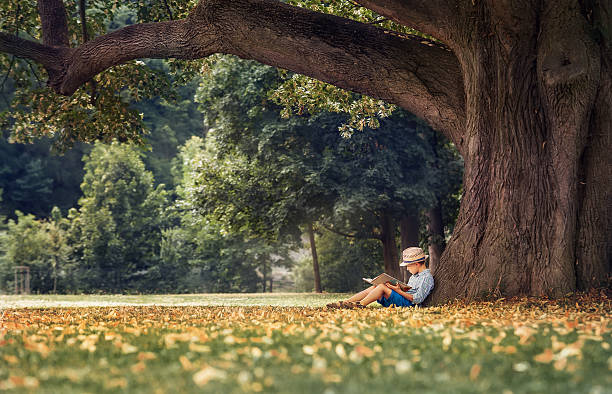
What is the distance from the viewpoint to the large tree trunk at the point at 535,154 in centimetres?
766

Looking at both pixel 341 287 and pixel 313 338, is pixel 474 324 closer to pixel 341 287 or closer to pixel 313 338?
pixel 313 338

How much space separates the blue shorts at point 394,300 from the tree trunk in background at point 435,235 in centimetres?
1327

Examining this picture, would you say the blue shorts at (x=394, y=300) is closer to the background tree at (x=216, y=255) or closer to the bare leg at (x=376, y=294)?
the bare leg at (x=376, y=294)

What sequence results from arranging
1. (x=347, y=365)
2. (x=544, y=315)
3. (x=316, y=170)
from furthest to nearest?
(x=316, y=170), (x=544, y=315), (x=347, y=365)

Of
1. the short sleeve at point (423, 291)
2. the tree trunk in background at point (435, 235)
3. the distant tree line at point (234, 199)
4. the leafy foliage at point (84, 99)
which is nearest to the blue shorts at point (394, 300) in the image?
the short sleeve at point (423, 291)

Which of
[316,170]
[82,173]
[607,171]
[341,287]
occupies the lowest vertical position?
[341,287]

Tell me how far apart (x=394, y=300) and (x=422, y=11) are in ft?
13.7

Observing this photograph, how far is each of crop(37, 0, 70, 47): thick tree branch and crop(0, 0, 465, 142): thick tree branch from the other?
9.62 feet

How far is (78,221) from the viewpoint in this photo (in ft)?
112

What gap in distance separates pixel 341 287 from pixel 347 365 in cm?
2922

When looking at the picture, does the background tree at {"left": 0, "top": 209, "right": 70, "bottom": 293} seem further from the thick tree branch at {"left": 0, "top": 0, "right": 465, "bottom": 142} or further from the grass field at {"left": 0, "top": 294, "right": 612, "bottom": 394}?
the grass field at {"left": 0, "top": 294, "right": 612, "bottom": 394}

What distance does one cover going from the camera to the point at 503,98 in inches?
313

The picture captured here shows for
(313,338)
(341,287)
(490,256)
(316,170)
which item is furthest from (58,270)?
(313,338)

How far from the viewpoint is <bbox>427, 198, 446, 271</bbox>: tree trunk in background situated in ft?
70.1
